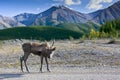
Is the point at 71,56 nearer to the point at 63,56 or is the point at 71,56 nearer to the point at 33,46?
the point at 63,56

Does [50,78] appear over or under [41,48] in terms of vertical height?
under

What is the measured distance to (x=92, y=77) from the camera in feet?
56.0

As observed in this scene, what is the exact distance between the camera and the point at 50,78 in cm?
1714

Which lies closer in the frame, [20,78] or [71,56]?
[20,78]

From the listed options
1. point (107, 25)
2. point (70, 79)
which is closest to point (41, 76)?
point (70, 79)

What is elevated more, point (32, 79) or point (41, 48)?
point (41, 48)

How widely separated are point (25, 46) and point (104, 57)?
43.2 feet

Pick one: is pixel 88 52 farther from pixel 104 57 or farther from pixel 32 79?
pixel 32 79

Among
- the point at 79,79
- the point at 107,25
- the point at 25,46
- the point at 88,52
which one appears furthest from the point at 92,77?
the point at 107,25

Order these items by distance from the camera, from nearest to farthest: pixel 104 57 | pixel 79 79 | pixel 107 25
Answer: pixel 79 79 → pixel 104 57 → pixel 107 25

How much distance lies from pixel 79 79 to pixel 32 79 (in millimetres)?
2538

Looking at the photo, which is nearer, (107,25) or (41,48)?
(41,48)

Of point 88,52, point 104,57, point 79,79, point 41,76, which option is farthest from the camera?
point 88,52

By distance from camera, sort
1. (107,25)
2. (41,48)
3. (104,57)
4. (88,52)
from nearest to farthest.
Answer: (41,48) → (104,57) → (88,52) → (107,25)
